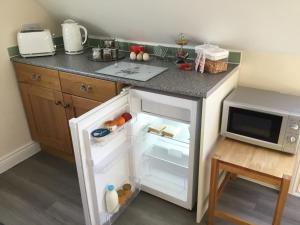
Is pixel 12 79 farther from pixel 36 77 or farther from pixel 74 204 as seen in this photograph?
pixel 74 204

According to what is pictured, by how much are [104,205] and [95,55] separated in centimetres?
112

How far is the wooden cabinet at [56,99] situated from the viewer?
1854 mm

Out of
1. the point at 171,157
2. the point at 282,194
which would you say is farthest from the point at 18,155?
the point at 282,194

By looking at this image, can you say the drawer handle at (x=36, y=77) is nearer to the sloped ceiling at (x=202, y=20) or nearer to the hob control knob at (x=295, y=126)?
the sloped ceiling at (x=202, y=20)

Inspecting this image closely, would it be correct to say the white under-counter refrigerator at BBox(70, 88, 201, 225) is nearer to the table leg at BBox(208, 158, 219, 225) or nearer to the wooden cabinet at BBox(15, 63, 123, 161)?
the table leg at BBox(208, 158, 219, 225)

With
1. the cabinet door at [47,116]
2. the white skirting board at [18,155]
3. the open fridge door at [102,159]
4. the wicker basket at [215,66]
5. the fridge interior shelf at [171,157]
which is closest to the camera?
the open fridge door at [102,159]

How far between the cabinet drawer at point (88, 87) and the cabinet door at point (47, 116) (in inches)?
5.4

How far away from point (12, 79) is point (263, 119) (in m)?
1.94

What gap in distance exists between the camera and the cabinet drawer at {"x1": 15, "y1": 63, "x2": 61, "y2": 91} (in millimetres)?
2016

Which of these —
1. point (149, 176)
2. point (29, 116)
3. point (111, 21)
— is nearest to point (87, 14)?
point (111, 21)

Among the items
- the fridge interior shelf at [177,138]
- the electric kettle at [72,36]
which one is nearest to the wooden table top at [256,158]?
the fridge interior shelf at [177,138]

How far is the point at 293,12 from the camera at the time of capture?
136 cm

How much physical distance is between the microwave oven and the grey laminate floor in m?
0.56

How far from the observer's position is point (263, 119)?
1.55m
